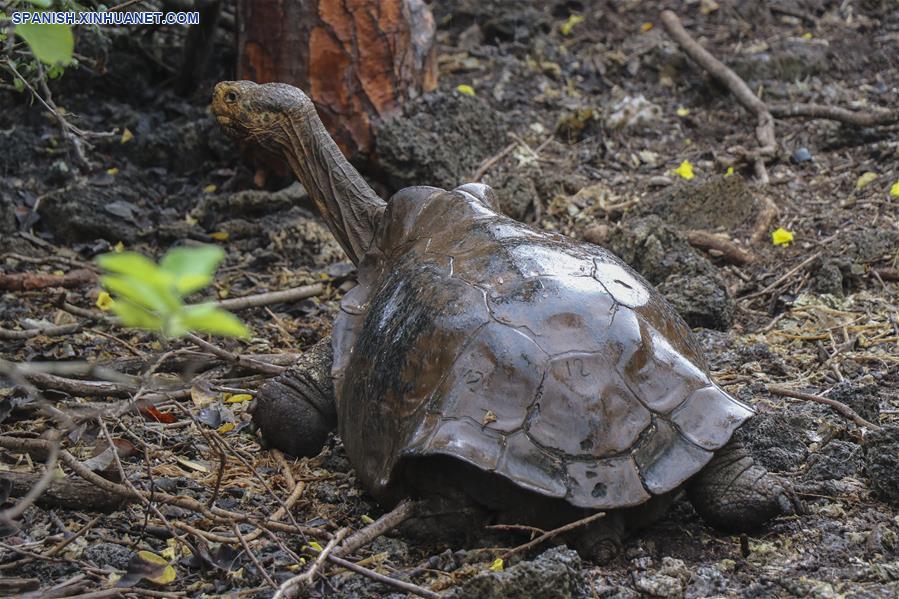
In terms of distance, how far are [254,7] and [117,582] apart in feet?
16.4

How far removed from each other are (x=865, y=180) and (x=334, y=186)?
3.99 meters

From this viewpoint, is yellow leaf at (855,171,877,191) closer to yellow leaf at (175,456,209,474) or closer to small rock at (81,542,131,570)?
yellow leaf at (175,456,209,474)

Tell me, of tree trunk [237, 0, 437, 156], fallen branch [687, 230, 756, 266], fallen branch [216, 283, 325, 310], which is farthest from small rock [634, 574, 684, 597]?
tree trunk [237, 0, 437, 156]

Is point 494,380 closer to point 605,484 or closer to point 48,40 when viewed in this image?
point 605,484

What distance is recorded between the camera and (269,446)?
4.52 meters

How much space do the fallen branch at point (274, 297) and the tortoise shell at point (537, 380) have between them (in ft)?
6.45

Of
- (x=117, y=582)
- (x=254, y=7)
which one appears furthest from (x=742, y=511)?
(x=254, y=7)

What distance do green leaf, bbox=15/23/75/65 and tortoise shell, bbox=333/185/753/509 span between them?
6.32ft

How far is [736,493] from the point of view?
136 inches

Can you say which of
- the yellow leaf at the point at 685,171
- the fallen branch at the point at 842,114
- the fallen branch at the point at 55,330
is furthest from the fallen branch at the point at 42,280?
the fallen branch at the point at 842,114

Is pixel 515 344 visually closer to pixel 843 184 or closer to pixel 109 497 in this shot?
pixel 109 497

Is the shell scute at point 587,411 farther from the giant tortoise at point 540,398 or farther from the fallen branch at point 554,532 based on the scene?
the fallen branch at point 554,532

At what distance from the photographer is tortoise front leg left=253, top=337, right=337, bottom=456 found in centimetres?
438

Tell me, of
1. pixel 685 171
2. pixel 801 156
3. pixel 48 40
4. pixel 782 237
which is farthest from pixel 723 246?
pixel 48 40
